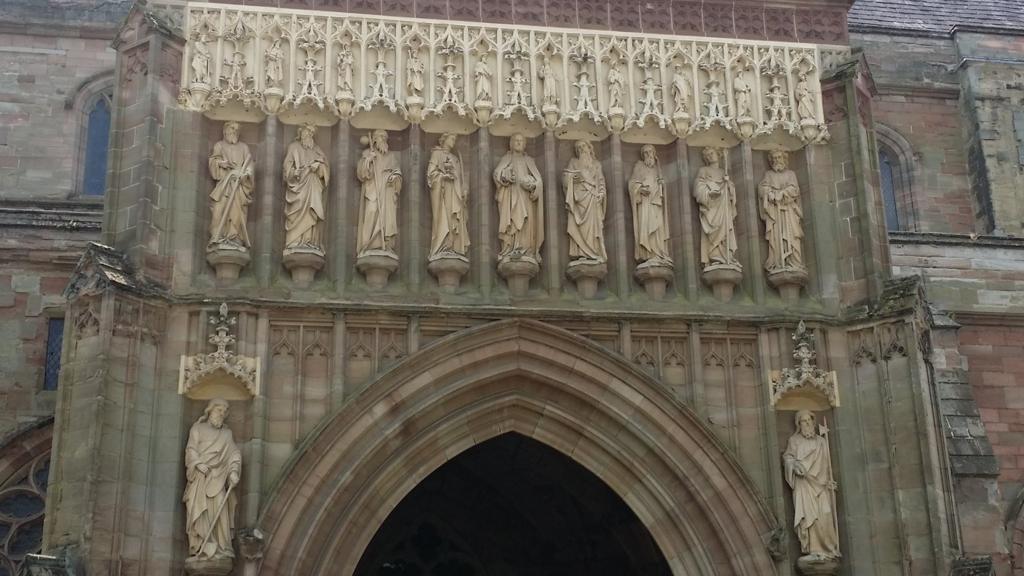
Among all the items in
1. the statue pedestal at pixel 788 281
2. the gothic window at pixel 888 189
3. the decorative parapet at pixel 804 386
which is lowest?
the decorative parapet at pixel 804 386

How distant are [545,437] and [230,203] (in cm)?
430

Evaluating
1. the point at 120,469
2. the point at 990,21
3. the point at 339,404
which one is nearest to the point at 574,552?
the point at 339,404

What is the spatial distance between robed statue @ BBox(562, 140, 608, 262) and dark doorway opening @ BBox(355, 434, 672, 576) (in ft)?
10.9

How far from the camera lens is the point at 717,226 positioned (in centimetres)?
1659

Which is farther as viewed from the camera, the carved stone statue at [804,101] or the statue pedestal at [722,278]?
the carved stone statue at [804,101]

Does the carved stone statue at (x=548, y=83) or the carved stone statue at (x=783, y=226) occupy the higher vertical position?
the carved stone statue at (x=548, y=83)

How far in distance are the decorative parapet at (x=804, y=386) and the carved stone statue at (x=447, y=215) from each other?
3.69m

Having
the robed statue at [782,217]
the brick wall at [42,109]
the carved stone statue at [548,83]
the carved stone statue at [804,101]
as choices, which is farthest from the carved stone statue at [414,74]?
the brick wall at [42,109]

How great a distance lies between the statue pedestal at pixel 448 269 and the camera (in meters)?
15.8

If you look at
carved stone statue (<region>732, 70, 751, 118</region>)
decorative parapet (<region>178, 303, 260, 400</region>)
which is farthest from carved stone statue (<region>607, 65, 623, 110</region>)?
decorative parapet (<region>178, 303, 260, 400</region>)

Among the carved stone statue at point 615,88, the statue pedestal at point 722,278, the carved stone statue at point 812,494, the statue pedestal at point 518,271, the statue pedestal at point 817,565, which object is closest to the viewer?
the statue pedestal at point 817,565

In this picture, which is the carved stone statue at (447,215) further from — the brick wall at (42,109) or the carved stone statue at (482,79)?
the brick wall at (42,109)

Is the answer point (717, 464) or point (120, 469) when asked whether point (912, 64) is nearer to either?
point (717, 464)

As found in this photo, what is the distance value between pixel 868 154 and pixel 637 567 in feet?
18.9
